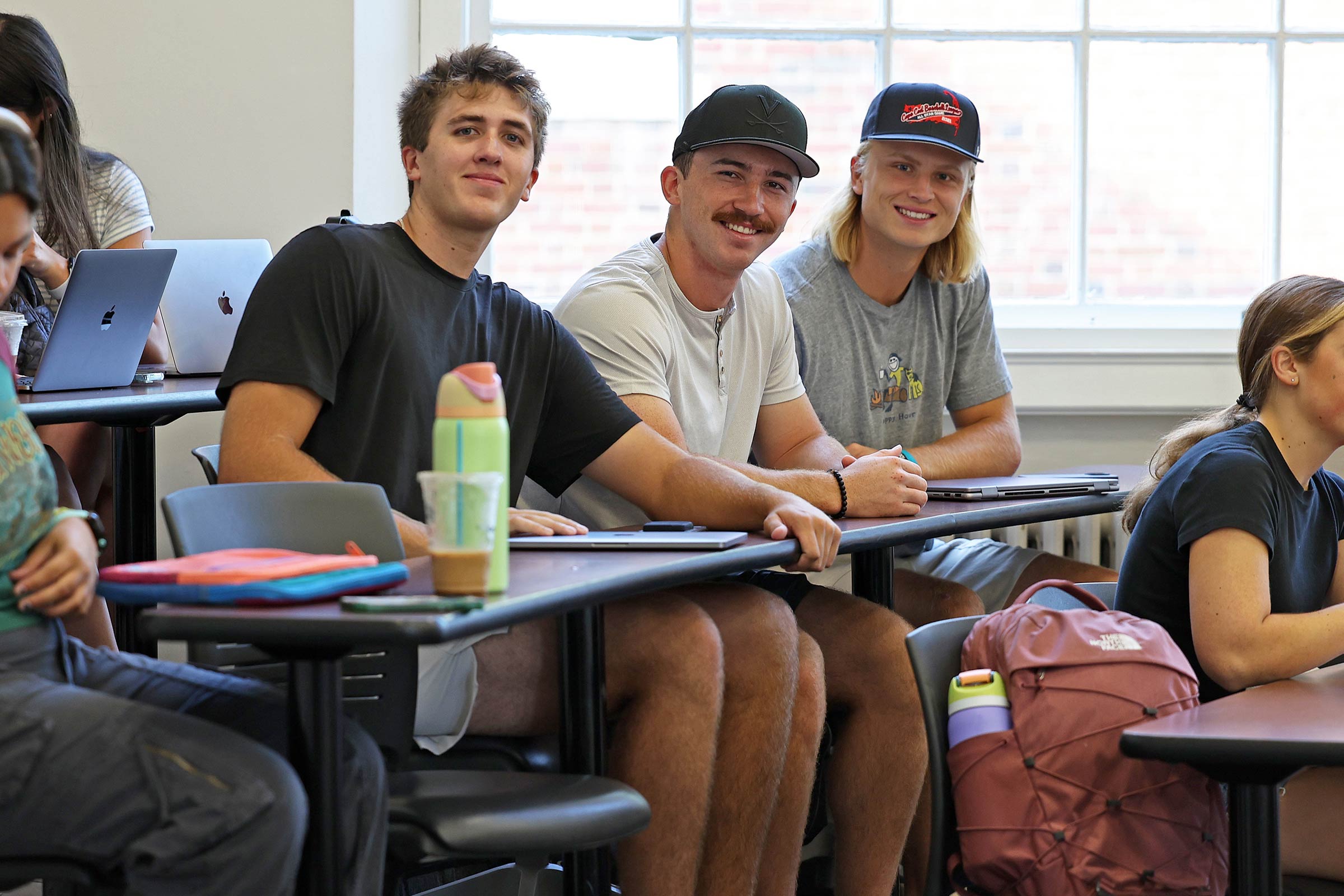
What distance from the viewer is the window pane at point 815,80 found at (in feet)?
12.0

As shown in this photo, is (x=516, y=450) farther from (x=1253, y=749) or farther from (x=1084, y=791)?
(x=1253, y=749)

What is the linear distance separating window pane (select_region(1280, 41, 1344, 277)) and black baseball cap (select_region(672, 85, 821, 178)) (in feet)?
5.87

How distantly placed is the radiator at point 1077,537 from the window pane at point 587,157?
4.03 feet

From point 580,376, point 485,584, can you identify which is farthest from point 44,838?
point 580,376

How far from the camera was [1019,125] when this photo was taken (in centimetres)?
371

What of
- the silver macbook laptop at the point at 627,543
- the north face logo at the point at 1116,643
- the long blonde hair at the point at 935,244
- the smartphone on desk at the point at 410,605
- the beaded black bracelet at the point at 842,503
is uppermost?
the long blonde hair at the point at 935,244

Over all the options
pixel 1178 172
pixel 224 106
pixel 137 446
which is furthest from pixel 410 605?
pixel 1178 172

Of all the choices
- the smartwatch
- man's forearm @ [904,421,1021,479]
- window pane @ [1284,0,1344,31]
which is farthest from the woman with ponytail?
window pane @ [1284,0,1344,31]

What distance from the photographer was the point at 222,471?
1.91m

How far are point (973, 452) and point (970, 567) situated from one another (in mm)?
252

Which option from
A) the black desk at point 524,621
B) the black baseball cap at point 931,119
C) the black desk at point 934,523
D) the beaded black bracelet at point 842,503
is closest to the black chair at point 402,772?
the black desk at point 524,621

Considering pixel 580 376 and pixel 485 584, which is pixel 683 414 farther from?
pixel 485 584

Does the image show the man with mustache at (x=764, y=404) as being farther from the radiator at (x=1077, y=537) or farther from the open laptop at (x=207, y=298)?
the radiator at (x=1077, y=537)

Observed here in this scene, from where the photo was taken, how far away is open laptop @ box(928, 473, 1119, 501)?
8.14 feet
